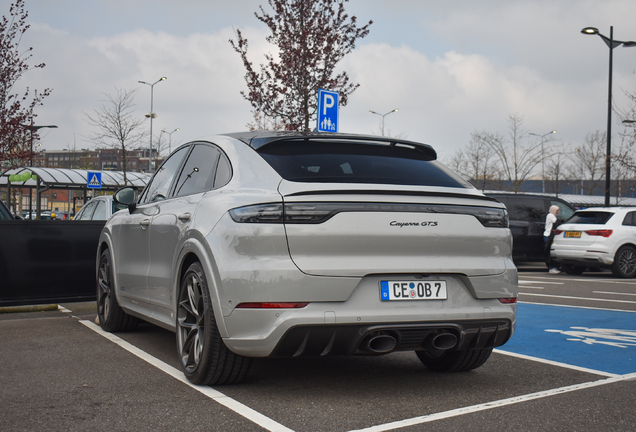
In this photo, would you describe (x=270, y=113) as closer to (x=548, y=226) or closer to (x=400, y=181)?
(x=548, y=226)

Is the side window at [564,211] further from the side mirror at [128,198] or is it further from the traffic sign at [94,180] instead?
the traffic sign at [94,180]

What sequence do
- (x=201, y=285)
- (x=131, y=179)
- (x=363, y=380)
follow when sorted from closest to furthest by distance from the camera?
(x=201, y=285)
(x=363, y=380)
(x=131, y=179)

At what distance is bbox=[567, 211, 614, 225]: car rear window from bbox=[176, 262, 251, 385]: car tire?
13.4m

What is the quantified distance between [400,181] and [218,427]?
1.87 meters

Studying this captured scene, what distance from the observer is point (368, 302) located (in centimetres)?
420

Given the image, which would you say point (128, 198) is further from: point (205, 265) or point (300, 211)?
point (300, 211)

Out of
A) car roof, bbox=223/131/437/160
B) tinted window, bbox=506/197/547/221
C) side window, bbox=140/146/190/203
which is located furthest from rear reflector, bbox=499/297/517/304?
tinted window, bbox=506/197/547/221

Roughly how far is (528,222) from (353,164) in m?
14.5

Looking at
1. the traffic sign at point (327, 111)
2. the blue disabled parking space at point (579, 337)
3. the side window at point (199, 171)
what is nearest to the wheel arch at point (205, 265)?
the side window at point (199, 171)

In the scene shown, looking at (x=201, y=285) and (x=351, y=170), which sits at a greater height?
(x=351, y=170)

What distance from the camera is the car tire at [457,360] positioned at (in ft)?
17.0

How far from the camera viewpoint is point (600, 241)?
52.4 ft

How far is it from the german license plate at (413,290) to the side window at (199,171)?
143 centimetres

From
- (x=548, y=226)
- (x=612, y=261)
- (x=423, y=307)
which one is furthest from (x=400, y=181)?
(x=548, y=226)
